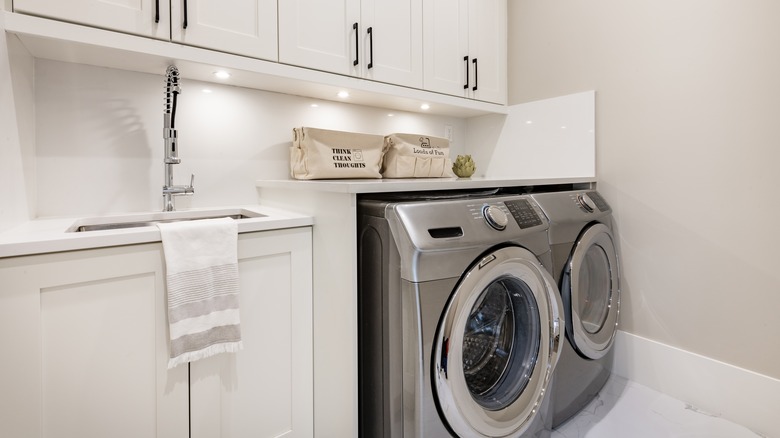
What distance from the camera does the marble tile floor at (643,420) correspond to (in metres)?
1.45

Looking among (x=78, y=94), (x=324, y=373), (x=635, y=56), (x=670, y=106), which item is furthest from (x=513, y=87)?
(x=78, y=94)

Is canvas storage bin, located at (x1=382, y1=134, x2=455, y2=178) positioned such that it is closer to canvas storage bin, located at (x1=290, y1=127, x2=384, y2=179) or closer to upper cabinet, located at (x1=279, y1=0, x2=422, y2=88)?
canvas storage bin, located at (x1=290, y1=127, x2=384, y2=179)

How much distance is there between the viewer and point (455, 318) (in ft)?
3.33

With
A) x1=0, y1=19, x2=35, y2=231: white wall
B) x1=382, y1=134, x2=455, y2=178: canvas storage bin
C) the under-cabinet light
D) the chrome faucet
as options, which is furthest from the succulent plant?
x1=0, y1=19, x2=35, y2=231: white wall

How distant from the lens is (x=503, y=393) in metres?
1.23

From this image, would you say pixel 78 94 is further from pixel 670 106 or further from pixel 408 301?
pixel 670 106

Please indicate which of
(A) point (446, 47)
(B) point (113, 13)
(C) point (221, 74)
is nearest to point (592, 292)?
(A) point (446, 47)

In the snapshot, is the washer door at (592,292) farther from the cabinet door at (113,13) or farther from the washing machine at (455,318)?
the cabinet door at (113,13)

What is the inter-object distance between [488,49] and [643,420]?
6.77ft

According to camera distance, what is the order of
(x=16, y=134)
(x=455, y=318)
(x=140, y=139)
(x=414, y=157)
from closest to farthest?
(x=455, y=318) < (x=16, y=134) < (x=140, y=139) < (x=414, y=157)

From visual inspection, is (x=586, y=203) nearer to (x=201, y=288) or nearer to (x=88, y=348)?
(x=201, y=288)

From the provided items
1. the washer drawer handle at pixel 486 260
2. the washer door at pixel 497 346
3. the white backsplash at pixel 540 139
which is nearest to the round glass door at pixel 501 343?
the washer door at pixel 497 346

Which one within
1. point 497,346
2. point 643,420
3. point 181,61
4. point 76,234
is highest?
point 181,61

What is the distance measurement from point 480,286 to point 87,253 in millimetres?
1023
